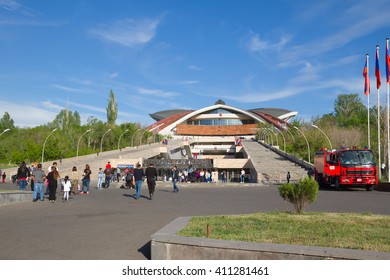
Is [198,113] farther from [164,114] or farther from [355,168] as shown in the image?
[355,168]

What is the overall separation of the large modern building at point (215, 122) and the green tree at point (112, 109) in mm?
27972

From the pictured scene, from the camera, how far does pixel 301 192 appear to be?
855cm

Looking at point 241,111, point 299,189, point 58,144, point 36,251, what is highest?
point 241,111

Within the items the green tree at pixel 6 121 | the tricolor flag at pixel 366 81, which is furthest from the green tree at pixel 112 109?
the tricolor flag at pixel 366 81

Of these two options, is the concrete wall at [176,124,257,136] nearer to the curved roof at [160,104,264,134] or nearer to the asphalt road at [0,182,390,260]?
the curved roof at [160,104,264,134]

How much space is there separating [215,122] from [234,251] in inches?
4055

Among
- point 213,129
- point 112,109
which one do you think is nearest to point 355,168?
point 112,109

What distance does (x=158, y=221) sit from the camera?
30.1 feet

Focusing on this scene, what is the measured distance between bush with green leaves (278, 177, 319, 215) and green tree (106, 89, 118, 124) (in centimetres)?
6625

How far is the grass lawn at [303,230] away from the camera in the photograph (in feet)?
17.9

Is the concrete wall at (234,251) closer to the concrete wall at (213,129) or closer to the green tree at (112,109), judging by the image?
the green tree at (112,109)
